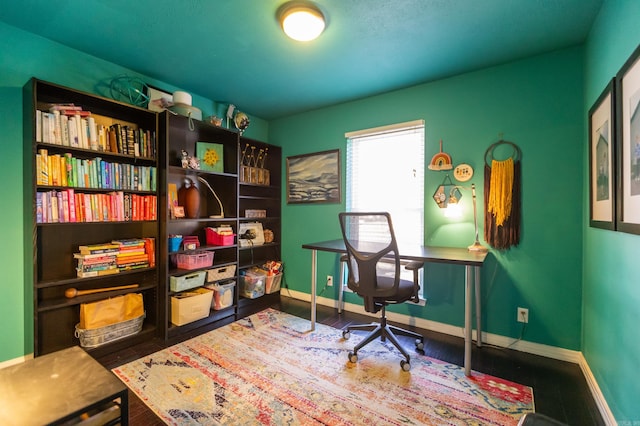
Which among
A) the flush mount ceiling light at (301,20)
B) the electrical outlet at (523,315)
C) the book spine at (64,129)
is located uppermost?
the flush mount ceiling light at (301,20)

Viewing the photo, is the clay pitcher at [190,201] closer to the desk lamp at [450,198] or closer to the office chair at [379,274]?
the office chair at [379,274]

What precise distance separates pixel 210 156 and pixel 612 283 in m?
3.35

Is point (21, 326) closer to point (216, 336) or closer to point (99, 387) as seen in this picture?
point (216, 336)

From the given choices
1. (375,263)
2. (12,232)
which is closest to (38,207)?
(12,232)

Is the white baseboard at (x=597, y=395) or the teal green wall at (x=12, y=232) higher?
the teal green wall at (x=12, y=232)

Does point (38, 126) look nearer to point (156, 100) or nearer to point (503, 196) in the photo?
point (156, 100)

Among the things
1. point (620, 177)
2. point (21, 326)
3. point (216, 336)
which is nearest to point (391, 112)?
point (620, 177)

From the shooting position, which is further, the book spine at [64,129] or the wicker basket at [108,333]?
the wicker basket at [108,333]

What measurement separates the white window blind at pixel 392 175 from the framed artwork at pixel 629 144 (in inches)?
60.3

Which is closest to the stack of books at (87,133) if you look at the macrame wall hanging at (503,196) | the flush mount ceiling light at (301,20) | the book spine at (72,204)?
the book spine at (72,204)

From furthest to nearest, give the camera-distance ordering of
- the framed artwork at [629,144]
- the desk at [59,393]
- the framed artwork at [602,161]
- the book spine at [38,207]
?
1. the book spine at [38,207]
2. the framed artwork at [602,161]
3. the framed artwork at [629,144]
4. the desk at [59,393]

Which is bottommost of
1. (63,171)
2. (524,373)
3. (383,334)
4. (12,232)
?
(524,373)

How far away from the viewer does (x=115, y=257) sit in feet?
7.52

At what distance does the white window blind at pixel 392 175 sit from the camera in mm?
2865
